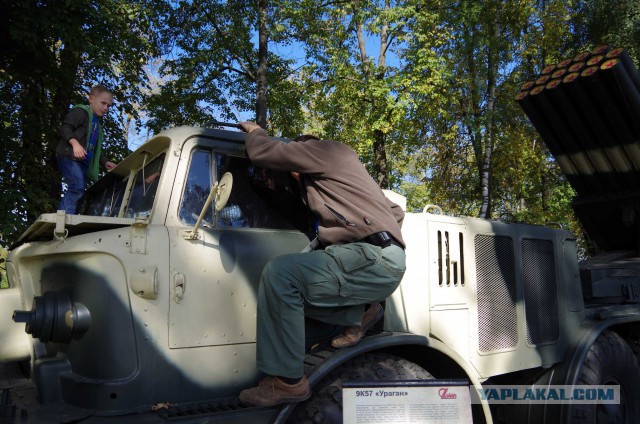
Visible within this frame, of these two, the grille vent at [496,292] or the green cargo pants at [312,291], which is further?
the grille vent at [496,292]

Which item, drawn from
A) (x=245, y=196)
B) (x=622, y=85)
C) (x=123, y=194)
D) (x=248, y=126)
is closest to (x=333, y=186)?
(x=245, y=196)

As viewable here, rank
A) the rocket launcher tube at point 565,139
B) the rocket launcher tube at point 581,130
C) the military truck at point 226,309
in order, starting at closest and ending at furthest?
the military truck at point 226,309
the rocket launcher tube at point 581,130
the rocket launcher tube at point 565,139

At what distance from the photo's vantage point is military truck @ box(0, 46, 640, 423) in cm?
226

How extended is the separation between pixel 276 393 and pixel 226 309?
45 centimetres

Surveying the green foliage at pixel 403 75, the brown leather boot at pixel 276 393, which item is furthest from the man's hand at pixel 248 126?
the green foliage at pixel 403 75

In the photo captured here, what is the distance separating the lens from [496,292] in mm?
3412

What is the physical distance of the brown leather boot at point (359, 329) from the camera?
8.45ft

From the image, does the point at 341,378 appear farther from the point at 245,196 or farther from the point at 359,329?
the point at 245,196

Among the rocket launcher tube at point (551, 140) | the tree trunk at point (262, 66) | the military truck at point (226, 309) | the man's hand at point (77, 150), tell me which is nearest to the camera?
the military truck at point (226, 309)

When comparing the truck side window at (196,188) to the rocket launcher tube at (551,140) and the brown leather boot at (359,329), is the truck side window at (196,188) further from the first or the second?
the rocket launcher tube at (551,140)

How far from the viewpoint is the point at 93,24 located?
8.61m

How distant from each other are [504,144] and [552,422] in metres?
14.0

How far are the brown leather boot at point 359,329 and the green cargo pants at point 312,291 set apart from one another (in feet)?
0.17

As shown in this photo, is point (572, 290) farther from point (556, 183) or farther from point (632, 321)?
point (556, 183)
